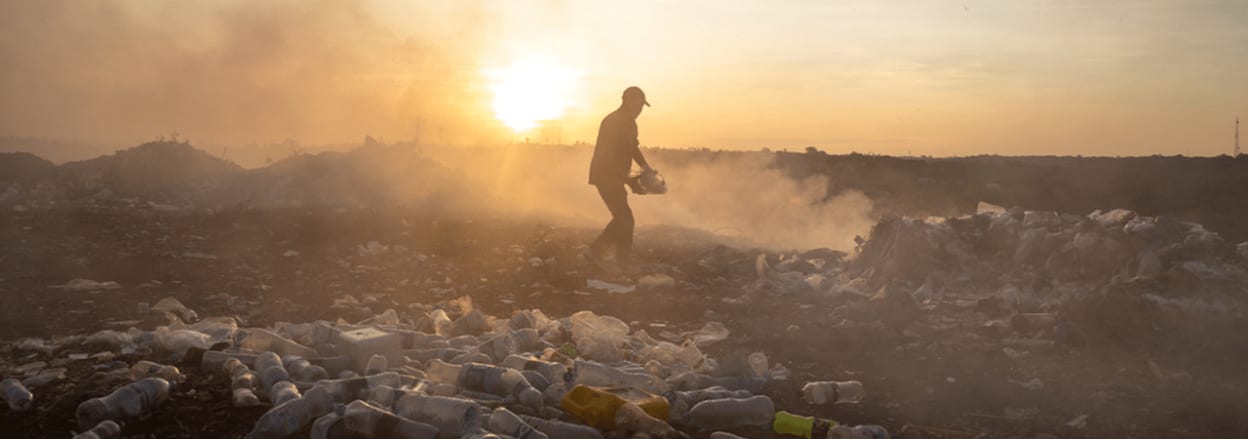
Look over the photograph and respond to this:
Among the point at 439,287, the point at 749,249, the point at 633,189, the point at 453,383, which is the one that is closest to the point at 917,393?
the point at 453,383

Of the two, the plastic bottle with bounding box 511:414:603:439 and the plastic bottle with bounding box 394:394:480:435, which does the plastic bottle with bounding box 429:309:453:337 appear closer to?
the plastic bottle with bounding box 394:394:480:435

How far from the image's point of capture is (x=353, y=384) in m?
4.29

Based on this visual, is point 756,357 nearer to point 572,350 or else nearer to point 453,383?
point 572,350

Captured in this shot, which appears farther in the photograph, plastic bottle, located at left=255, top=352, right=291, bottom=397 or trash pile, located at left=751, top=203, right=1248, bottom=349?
trash pile, located at left=751, top=203, right=1248, bottom=349

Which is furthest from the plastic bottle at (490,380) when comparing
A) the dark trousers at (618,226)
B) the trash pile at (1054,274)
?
the dark trousers at (618,226)

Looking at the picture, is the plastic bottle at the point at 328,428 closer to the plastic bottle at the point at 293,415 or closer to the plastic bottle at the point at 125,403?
the plastic bottle at the point at 293,415

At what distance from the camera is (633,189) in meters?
11.0

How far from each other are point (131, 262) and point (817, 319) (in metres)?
7.16

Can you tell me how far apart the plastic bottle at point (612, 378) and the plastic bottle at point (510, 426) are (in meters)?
0.85

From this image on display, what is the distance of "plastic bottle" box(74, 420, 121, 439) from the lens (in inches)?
146

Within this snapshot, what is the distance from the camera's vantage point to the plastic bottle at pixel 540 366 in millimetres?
4766

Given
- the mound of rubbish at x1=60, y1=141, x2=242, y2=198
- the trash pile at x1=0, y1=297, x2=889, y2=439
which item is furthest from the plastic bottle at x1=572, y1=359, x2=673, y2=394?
the mound of rubbish at x1=60, y1=141, x2=242, y2=198

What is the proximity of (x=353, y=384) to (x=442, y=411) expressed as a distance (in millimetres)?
568

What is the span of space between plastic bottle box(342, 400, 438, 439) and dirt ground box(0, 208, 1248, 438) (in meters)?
0.54
